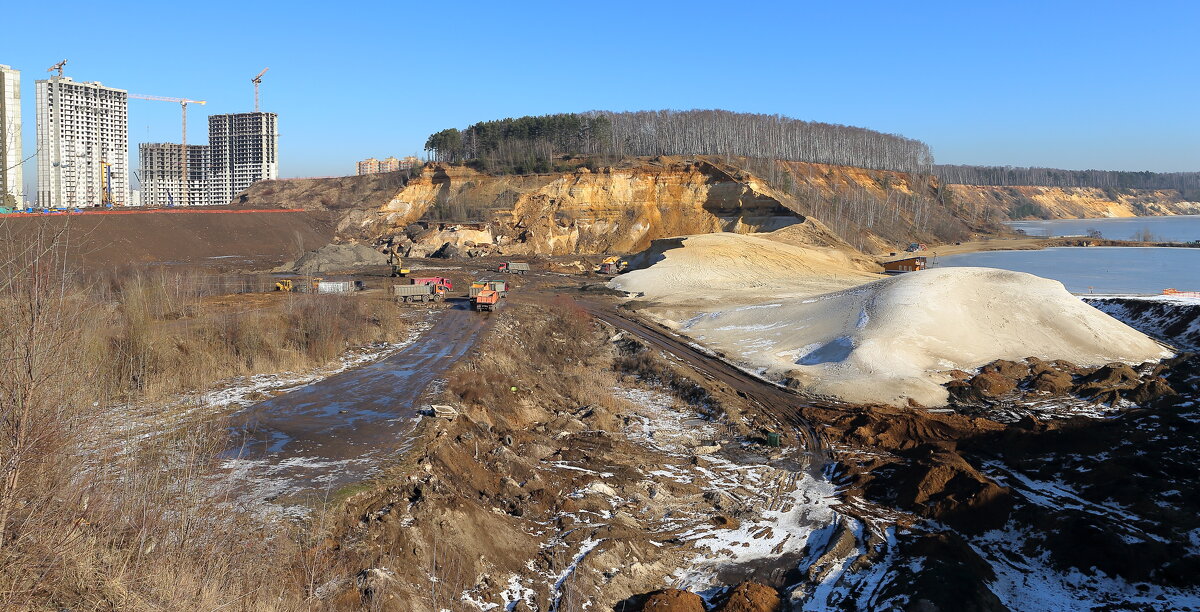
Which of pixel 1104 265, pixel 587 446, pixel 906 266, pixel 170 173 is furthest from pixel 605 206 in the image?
pixel 170 173

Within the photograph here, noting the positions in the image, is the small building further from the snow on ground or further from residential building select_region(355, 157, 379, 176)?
residential building select_region(355, 157, 379, 176)

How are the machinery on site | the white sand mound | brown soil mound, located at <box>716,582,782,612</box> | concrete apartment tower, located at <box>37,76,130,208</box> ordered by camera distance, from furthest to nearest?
concrete apartment tower, located at <box>37,76,130,208</box>, the machinery on site, the white sand mound, brown soil mound, located at <box>716,582,782,612</box>

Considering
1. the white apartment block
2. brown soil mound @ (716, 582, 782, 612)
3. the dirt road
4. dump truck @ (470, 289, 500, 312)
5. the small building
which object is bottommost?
brown soil mound @ (716, 582, 782, 612)

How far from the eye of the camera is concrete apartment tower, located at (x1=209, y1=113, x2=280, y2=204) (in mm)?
159500

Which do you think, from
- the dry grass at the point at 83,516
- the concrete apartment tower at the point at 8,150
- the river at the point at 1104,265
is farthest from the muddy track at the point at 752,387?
the river at the point at 1104,265

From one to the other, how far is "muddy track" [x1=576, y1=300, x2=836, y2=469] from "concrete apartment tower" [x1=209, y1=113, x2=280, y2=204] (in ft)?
466

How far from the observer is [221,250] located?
68.7 metres

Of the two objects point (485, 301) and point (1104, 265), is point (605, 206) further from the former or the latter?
point (1104, 265)

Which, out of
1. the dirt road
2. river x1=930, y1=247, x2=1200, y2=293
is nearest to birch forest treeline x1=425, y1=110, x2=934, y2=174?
river x1=930, y1=247, x2=1200, y2=293

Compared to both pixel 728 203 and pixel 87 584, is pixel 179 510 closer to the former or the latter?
pixel 87 584

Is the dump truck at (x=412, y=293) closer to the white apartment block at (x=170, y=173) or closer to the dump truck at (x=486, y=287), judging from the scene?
the dump truck at (x=486, y=287)

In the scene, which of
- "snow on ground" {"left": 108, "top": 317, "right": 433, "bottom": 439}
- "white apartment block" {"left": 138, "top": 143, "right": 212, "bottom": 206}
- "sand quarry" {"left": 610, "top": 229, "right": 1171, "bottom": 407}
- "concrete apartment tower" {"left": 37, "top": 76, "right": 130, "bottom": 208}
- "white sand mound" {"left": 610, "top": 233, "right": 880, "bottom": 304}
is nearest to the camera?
"snow on ground" {"left": 108, "top": 317, "right": 433, "bottom": 439}

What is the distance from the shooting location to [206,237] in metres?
70.2

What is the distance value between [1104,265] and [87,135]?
151305mm
